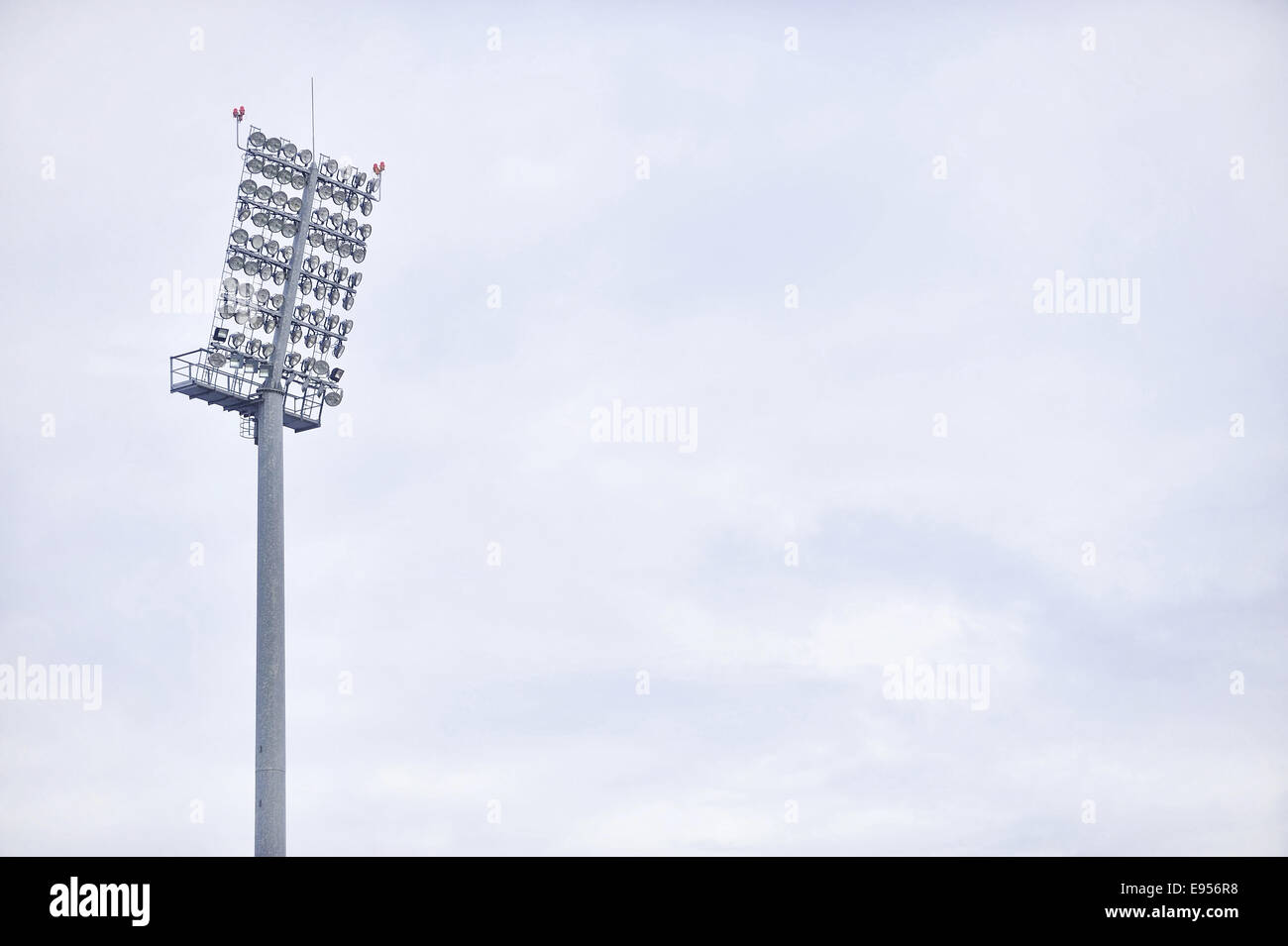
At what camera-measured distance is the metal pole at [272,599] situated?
4853 centimetres

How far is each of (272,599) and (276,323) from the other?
28.4 ft

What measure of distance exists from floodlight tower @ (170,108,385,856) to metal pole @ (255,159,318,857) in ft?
0.10

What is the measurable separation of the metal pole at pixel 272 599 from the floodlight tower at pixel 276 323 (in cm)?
3

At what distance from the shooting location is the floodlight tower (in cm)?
5097

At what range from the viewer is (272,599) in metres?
50.7

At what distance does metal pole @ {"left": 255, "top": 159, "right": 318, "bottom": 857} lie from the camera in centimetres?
4853

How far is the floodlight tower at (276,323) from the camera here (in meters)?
51.0
